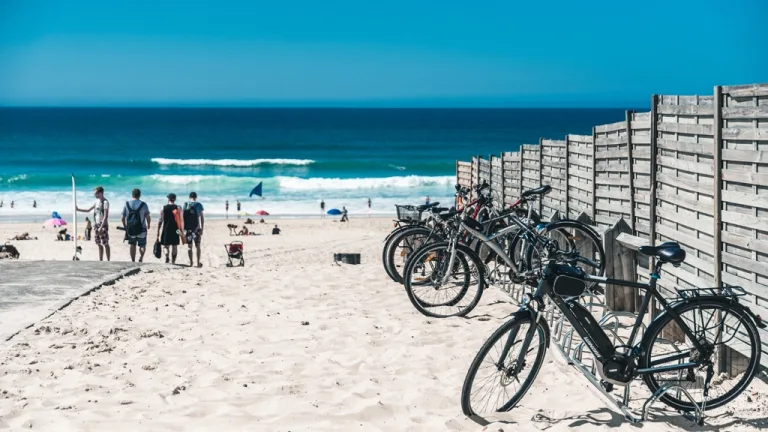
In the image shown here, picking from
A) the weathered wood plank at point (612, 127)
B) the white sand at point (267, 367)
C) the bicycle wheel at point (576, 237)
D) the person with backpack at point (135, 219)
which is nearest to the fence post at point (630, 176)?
the weathered wood plank at point (612, 127)

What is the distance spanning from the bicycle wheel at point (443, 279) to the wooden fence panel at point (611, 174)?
64.5 inches

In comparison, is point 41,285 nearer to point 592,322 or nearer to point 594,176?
point 594,176

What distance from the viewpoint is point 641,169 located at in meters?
7.21

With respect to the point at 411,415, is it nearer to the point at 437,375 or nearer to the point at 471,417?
the point at 471,417

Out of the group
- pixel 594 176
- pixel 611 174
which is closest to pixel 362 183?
pixel 594 176

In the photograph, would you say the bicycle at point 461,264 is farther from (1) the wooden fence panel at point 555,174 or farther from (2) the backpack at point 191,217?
(2) the backpack at point 191,217

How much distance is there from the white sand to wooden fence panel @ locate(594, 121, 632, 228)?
1.43 metres

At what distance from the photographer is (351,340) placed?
6578 millimetres

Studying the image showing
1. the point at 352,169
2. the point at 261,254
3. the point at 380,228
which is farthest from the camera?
the point at 352,169

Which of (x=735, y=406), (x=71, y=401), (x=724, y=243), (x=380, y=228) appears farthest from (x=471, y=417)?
(x=380, y=228)

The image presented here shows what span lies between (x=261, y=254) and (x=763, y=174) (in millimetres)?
15451

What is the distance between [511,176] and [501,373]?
8.23 meters

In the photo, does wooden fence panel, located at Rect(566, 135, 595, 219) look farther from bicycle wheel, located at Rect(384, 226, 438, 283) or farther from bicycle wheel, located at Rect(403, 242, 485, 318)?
bicycle wheel, located at Rect(403, 242, 485, 318)

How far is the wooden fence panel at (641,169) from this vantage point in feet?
23.1
